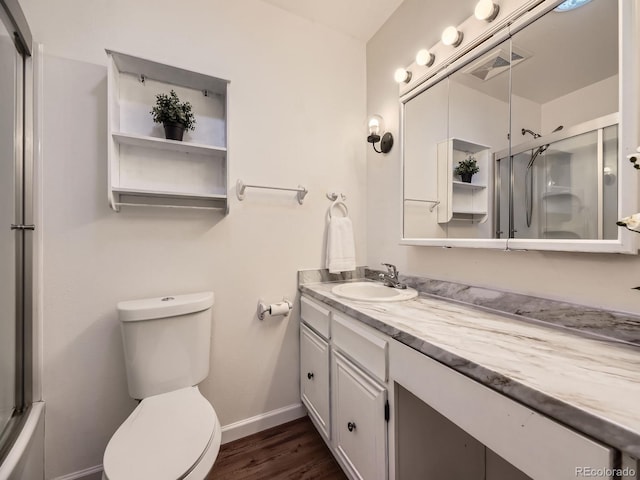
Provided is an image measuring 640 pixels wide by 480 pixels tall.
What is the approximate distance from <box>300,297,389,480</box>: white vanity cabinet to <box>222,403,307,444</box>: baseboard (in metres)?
0.17

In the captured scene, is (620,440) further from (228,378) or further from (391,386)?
(228,378)

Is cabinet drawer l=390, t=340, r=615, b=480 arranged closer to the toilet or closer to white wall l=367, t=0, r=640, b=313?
white wall l=367, t=0, r=640, b=313

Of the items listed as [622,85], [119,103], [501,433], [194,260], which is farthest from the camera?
[194,260]

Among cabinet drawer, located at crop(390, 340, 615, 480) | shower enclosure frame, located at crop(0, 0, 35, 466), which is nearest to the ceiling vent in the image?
cabinet drawer, located at crop(390, 340, 615, 480)

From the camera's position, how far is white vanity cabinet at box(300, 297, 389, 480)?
37.3 inches

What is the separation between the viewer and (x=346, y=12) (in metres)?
1.66

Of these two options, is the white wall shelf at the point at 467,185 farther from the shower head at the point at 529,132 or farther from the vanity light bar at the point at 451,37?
the vanity light bar at the point at 451,37

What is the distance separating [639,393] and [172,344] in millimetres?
1489

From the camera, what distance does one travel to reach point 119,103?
127 cm

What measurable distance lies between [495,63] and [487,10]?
0.65 ft

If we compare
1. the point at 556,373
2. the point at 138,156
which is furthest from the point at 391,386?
the point at 138,156

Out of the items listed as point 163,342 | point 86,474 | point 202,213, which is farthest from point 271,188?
point 86,474

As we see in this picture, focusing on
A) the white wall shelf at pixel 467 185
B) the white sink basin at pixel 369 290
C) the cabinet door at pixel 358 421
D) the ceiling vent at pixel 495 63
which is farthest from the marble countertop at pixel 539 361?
the ceiling vent at pixel 495 63

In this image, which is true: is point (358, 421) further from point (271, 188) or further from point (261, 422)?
point (271, 188)
